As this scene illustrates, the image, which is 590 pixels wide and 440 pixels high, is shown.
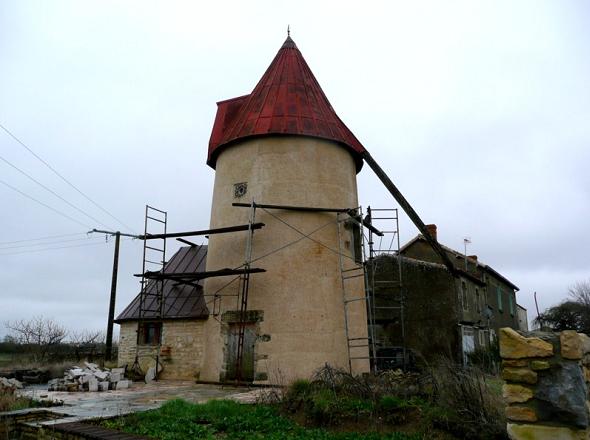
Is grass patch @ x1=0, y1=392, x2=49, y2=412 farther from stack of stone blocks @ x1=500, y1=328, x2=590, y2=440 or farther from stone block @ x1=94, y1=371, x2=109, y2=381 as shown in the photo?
stack of stone blocks @ x1=500, y1=328, x2=590, y2=440

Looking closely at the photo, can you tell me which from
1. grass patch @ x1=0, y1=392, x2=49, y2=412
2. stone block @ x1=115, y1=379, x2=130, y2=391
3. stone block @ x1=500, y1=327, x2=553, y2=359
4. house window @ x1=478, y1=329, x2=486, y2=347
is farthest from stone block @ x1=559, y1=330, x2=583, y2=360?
house window @ x1=478, y1=329, x2=486, y2=347

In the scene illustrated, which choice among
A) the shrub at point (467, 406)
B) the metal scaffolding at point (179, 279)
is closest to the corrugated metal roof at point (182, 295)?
the metal scaffolding at point (179, 279)

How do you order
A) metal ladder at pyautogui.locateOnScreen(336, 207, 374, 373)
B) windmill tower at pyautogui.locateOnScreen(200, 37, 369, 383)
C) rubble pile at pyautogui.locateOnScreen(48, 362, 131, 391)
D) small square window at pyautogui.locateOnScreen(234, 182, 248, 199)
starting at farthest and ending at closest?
small square window at pyautogui.locateOnScreen(234, 182, 248, 199)
metal ladder at pyautogui.locateOnScreen(336, 207, 374, 373)
windmill tower at pyautogui.locateOnScreen(200, 37, 369, 383)
rubble pile at pyautogui.locateOnScreen(48, 362, 131, 391)

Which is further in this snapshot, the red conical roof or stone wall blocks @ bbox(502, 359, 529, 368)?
the red conical roof

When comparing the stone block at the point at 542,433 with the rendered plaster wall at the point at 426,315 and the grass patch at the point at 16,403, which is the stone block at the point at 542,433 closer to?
the grass patch at the point at 16,403

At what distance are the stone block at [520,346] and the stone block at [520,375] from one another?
0.13 m

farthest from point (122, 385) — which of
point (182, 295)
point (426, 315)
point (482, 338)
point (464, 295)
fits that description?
point (482, 338)

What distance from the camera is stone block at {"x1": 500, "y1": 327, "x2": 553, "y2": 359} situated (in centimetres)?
487

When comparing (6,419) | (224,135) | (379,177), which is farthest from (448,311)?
(6,419)

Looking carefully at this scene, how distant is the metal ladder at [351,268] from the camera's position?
1288 cm

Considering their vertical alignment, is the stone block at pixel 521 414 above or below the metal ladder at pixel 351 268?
below

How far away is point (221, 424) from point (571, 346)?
477cm

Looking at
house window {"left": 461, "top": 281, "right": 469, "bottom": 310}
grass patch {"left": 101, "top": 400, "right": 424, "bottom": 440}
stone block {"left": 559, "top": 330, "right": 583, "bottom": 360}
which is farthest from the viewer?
house window {"left": 461, "top": 281, "right": 469, "bottom": 310}

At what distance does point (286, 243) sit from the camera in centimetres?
1297
